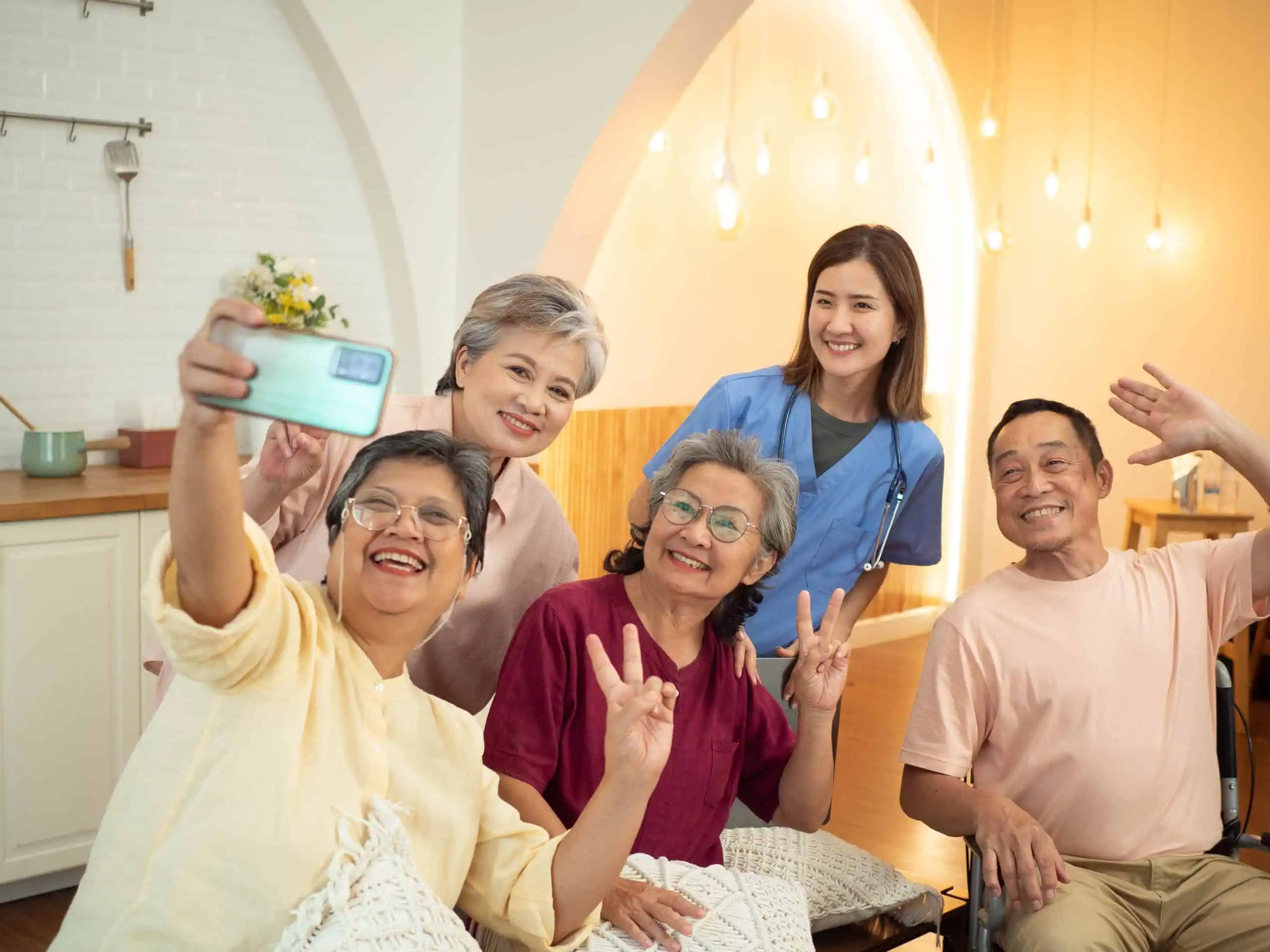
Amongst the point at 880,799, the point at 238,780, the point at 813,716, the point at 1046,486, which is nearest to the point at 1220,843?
the point at 1046,486

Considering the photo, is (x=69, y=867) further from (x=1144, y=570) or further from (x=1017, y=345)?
(x=1017, y=345)

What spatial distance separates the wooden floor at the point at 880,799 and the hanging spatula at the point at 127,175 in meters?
1.68

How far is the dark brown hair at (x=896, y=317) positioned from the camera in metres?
2.52

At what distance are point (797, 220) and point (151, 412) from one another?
10.2 feet

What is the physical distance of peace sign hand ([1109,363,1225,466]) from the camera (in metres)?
2.21

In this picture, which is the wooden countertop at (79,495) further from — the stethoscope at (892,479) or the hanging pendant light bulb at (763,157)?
the hanging pendant light bulb at (763,157)

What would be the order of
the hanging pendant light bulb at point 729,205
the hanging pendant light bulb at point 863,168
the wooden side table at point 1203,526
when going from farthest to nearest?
the hanging pendant light bulb at point 863,168
the wooden side table at point 1203,526
the hanging pendant light bulb at point 729,205

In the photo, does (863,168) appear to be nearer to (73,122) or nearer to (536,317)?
(73,122)

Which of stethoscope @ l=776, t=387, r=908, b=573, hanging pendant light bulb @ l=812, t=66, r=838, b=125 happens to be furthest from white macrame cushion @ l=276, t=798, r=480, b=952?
hanging pendant light bulb @ l=812, t=66, r=838, b=125

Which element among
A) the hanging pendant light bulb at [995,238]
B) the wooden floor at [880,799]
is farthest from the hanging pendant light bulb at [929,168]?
the wooden floor at [880,799]

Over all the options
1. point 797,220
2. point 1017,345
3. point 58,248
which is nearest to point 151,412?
point 58,248

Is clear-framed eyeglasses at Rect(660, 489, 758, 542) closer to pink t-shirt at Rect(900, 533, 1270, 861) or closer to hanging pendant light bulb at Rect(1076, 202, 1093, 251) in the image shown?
pink t-shirt at Rect(900, 533, 1270, 861)

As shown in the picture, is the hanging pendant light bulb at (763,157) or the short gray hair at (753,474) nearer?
the short gray hair at (753,474)

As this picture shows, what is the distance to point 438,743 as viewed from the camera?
63.9 inches
